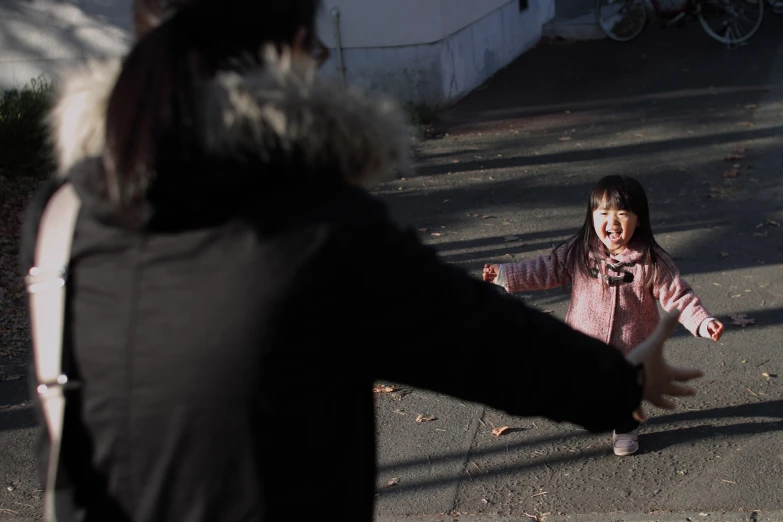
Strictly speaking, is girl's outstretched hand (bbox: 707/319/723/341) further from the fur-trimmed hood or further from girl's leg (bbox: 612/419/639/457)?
the fur-trimmed hood

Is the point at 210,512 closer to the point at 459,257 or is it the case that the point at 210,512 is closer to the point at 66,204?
the point at 66,204

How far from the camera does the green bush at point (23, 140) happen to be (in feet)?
26.7

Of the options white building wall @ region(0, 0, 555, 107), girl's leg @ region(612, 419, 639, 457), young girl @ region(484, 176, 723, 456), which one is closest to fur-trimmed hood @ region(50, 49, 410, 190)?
young girl @ region(484, 176, 723, 456)

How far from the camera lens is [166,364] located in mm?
1373

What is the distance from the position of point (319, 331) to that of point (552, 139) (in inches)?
329

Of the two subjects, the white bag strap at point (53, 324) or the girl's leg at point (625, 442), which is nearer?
the white bag strap at point (53, 324)

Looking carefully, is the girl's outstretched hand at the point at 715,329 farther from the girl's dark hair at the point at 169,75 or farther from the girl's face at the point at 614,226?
the girl's dark hair at the point at 169,75

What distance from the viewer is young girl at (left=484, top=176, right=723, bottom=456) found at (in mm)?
3799

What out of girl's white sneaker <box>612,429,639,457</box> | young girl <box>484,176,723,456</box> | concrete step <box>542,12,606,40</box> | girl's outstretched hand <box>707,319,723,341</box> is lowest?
girl's white sneaker <box>612,429,639,457</box>

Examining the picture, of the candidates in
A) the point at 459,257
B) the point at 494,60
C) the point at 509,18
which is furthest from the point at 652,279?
the point at 509,18

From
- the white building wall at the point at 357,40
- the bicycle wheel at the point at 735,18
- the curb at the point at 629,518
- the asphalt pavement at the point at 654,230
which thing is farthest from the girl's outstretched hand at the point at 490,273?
the bicycle wheel at the point at 735,18

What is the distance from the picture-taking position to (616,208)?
12.4 feet

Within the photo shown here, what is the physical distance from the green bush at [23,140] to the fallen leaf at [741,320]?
19.2 feet

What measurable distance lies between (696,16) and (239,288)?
14966mm
